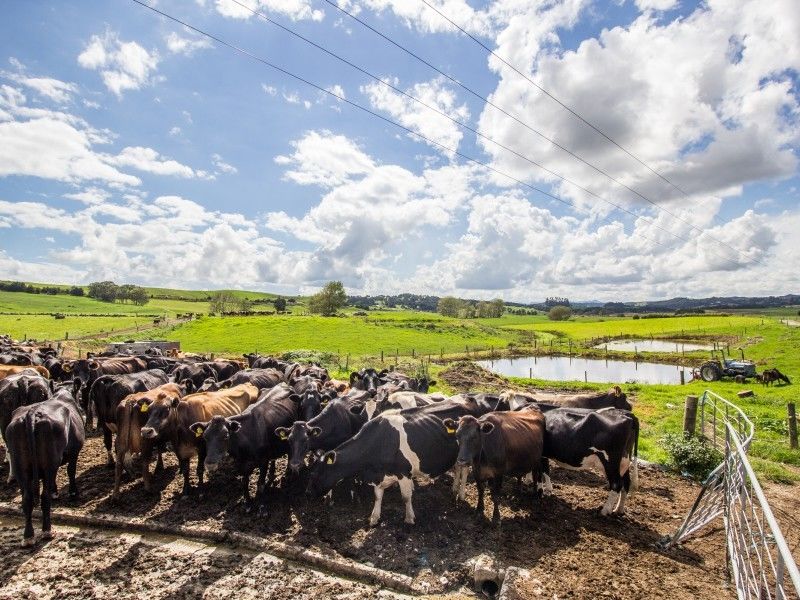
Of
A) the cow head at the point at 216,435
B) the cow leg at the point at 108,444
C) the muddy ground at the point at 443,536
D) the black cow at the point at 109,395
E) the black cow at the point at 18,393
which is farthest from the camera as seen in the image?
the black cow at the point at 109,395

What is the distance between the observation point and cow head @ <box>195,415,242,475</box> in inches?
330

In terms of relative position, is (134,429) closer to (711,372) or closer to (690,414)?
(690,414)

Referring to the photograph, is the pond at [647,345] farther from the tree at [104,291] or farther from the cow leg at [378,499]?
the tree at [104,291]

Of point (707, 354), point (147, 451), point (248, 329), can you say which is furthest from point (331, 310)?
point (147, 451)

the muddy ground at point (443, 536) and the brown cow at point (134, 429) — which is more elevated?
the brown cow at point (134, 429)

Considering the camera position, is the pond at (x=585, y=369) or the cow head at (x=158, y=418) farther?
the pond at (x=585, y=369)

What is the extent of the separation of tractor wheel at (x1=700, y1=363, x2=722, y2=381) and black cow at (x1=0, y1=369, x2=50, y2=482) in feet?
109

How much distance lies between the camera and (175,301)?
147 metres

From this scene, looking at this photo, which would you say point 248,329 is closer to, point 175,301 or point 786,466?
point 786,466

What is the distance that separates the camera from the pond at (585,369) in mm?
36656

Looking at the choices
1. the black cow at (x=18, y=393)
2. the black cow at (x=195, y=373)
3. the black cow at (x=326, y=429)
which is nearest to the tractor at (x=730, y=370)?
the black cow at (x=326, y=429)

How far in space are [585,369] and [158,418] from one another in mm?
39675

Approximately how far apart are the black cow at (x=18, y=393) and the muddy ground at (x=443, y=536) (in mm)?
1230

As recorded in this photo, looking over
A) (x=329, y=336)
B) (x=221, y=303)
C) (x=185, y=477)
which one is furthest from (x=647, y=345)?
(x=221, y=303)
